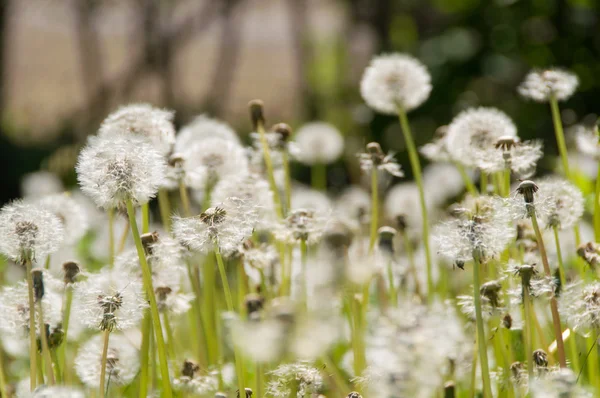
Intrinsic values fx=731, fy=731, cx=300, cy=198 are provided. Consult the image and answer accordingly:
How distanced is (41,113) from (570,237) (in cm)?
905

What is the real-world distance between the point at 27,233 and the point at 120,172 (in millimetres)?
172

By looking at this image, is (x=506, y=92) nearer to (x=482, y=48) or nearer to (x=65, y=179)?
(x=482, y=48)

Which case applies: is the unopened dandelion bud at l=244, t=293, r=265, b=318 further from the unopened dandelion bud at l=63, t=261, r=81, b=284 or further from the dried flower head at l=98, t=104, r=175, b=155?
the dried flower head at l=98, t=104, r=175, b=155

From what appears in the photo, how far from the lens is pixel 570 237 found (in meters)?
2.25

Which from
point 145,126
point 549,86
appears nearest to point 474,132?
point 549,86

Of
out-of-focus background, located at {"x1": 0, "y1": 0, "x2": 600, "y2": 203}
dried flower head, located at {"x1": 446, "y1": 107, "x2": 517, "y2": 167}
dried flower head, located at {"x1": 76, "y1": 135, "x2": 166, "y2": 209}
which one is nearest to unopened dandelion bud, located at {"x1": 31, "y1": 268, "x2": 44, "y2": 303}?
dried flower head, located at {"x1": 76, "y1": 135, "x2": 166, "y2": 209}

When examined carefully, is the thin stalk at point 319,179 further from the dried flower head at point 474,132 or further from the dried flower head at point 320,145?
the dried flower head at point 474,132

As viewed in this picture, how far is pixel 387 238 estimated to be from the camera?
1570mm

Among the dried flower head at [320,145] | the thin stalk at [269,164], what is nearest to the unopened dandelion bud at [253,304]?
the thin stalk at [269,164]

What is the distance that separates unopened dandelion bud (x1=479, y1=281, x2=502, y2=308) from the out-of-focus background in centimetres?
283

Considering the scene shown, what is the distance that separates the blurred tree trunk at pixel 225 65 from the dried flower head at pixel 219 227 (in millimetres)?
7380

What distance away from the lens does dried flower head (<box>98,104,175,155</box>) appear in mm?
1467

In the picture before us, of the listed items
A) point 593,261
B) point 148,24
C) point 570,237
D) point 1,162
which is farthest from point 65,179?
point 593,261

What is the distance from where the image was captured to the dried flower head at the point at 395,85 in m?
1.88
